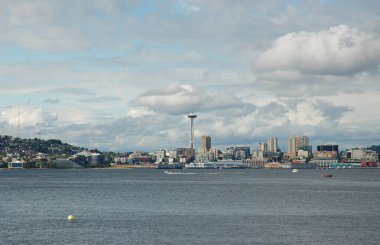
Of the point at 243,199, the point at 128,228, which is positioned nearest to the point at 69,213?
the point at 128,228

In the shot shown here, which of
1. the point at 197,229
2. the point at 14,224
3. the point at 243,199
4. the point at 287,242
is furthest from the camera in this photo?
the point at 243,199

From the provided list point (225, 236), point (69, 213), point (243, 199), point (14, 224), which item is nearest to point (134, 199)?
point (243, 199)

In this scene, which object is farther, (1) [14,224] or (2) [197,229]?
(1) [14,224]

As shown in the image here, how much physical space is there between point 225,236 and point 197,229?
806cm

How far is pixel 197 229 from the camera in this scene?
304 ft

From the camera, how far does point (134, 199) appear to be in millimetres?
151750

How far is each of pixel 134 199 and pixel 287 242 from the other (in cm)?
7564

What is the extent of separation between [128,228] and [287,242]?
25334 mm

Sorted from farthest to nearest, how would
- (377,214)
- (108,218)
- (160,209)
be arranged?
(160,209)
(377,214)
(108,218)

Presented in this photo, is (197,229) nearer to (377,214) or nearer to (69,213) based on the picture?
(69,213)

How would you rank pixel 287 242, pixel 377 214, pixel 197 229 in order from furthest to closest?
1. pixel 377 214
2. pixel 197 229
3. pixel 287 242

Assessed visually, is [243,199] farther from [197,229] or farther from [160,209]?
[197,229]

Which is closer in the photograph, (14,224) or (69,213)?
(14,224)

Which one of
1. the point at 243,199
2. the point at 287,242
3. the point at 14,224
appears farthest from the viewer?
the point at 243,199
